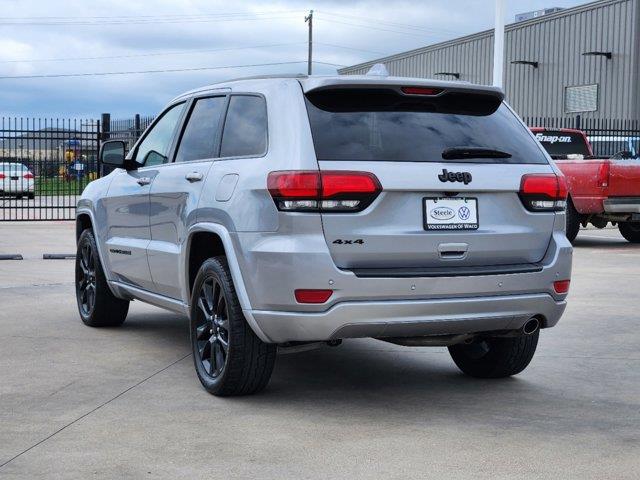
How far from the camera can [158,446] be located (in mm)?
5020

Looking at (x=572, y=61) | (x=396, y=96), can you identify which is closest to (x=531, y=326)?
(x=396, y=96)

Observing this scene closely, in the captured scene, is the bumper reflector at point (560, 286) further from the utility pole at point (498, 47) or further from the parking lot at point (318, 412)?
the utility pole at point (498, 47)

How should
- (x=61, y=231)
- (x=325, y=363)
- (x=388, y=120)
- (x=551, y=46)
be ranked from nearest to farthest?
(x=388, y=120), (x=325, y=363), (x=61, y=231), (x=551, y=46)

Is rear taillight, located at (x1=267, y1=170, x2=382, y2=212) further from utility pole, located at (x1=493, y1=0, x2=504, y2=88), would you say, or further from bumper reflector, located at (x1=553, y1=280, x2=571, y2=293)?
utility pole, located at (x1=493, y1=0, x2=504, y2=88)

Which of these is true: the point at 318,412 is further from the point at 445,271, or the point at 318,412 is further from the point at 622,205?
the point at 622,205

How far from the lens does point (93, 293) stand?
8531 millimetres

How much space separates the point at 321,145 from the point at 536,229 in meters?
1.32

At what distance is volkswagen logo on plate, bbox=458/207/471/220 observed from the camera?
566 centimetres

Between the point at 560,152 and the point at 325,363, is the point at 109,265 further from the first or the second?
the point at 560,152

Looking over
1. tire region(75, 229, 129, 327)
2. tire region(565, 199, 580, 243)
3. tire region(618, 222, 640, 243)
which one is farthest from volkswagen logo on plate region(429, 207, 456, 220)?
tire region(618, 222, 640, 243)

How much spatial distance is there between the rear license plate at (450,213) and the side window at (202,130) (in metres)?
1.49

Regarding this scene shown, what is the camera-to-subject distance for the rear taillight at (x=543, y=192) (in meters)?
5.89

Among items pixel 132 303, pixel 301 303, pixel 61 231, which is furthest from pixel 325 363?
pixel 61 231

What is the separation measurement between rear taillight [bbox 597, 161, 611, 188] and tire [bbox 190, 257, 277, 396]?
36.9ft
